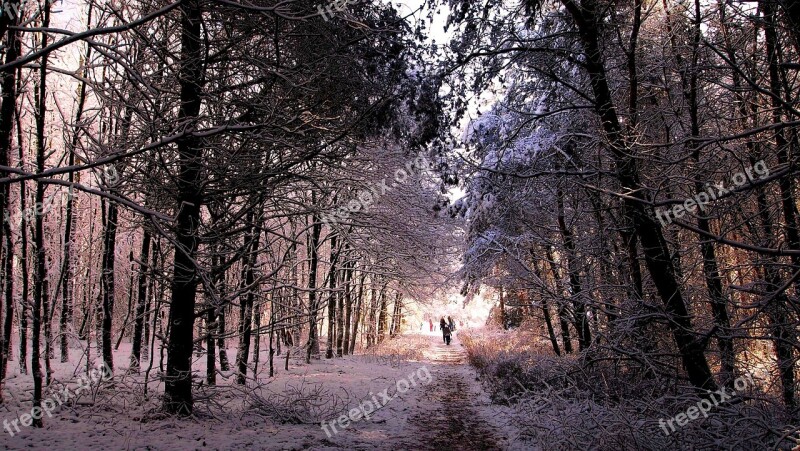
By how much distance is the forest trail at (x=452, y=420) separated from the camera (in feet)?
23.6

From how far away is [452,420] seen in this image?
8.84m

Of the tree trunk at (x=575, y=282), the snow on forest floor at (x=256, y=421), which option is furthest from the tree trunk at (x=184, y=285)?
the tree trunk at (x=575, y=282)

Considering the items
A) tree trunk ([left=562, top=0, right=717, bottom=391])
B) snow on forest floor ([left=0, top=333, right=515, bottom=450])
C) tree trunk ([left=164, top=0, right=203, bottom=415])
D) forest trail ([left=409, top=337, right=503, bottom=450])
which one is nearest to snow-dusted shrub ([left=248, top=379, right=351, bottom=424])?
snow on forest floor ([left=0, top=333, right=515, bottom=450])

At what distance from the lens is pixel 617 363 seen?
7.28m

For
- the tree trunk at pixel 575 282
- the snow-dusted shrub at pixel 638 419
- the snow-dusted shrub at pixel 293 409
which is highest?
the tree trunk at pixel 575 282

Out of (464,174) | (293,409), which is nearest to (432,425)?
(293,409)

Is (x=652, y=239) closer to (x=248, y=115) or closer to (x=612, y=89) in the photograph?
(x=612, y=89)

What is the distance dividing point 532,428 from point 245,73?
7204 millimetres

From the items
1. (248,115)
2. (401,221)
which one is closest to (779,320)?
(248,115)

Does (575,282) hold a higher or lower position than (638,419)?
higher

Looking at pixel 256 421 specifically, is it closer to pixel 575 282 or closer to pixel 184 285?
pixel 184 285

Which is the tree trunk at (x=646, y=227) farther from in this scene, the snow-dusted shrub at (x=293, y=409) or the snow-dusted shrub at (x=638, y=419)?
the snow-dusted shrub at (x=293, y=409)

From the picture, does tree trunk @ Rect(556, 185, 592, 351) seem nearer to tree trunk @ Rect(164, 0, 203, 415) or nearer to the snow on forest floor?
the snow on forest floor

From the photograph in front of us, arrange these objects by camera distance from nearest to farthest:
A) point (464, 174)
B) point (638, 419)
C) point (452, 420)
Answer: point (638, 419) → point (452, 420) → point (464, 174)
